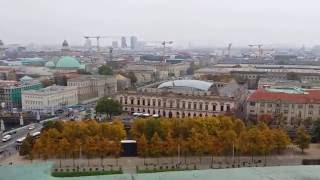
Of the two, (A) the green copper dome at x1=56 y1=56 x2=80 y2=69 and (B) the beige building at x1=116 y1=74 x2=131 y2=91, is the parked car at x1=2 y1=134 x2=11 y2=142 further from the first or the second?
(A) the green copper dome at x1=56 y1=56 x2=80 y2=69

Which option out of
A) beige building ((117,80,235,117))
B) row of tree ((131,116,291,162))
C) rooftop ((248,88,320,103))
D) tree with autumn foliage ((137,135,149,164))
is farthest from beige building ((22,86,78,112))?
rooftop ((248,88,320,103))

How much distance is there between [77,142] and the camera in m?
27.0

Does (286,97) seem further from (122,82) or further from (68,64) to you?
(68,64)

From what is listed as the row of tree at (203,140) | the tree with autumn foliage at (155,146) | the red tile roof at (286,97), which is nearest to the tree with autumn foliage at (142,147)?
the row of tree at (203,140)

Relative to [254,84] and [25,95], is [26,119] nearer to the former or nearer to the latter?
[25,95]

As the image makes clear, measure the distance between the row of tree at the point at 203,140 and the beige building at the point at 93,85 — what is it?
93.1 ft

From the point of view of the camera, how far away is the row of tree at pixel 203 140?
27531mm

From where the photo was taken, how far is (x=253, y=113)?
1623 inches

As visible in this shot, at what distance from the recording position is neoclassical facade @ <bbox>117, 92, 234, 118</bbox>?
43.0 meters

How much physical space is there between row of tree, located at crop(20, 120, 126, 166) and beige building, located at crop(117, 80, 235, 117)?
16.0m

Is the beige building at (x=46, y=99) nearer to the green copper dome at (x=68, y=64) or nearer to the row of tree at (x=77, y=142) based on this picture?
the row of tree at (x=77, y=142)

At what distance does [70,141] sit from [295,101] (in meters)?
23.2

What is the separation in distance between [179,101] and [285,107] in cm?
1100

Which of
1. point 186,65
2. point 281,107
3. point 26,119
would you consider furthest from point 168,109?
Result: point 186,65
